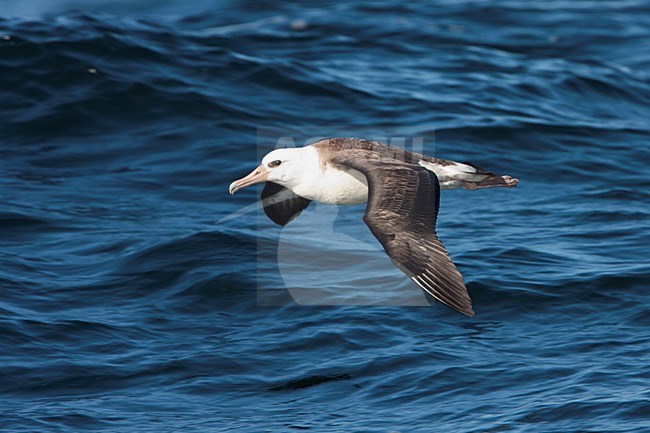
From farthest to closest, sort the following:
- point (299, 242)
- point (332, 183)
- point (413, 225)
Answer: point (299, 242) → point (332, 183) → point (413, 225)

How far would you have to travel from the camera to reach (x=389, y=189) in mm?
8594

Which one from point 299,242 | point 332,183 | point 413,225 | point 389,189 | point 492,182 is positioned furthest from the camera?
point 299,242

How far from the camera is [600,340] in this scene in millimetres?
10547

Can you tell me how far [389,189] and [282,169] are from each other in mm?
1282

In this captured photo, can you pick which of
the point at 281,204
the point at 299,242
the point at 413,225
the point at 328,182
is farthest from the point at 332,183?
the point at 299,242

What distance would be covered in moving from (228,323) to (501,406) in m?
3.12

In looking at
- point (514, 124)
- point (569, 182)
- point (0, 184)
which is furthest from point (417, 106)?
point (0, 184)

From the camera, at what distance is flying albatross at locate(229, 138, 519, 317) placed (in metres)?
8.07

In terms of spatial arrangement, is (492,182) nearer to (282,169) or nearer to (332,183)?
(332,183)

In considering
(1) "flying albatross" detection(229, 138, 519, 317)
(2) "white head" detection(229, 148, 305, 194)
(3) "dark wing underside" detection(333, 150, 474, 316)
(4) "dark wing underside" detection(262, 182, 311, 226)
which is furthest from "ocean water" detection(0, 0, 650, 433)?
(2) "white head" detection(229, 148, 305, 194)

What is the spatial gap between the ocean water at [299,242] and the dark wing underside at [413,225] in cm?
159

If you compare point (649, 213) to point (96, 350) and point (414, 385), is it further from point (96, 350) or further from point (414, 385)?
point (96, 350)

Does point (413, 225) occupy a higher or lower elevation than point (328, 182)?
lower

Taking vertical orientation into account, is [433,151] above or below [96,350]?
above
